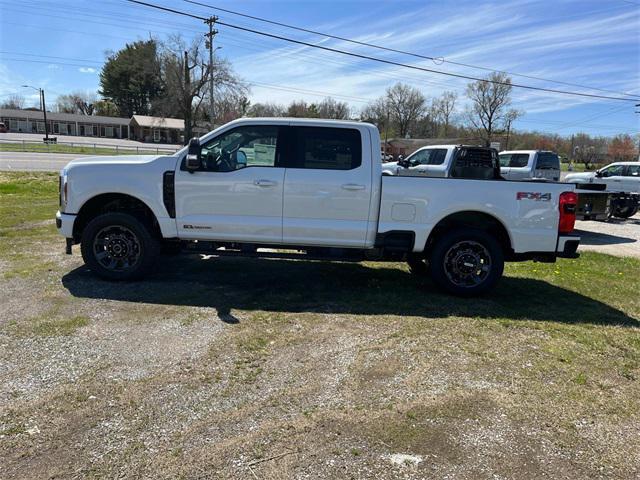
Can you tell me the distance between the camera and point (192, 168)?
226 inches

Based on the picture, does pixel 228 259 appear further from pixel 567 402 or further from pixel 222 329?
pixel 567 402

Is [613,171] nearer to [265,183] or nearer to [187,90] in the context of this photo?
[265,183]

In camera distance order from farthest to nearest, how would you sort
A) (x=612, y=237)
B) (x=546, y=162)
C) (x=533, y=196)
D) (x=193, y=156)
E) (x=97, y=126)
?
(x=97, y=126) < (x=546, y=162) < (x=612, y=237) < (x=533, y=196) < (x=193, y=156)

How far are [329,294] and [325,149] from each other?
179cm

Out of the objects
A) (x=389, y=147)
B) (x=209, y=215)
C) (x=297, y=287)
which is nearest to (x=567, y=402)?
(x=297, y=287)

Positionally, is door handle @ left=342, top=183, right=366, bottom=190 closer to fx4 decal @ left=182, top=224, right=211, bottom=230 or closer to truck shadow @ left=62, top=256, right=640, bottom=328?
truck shadow @ left=62, top=256, right=640, bottom=328

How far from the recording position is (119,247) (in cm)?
613

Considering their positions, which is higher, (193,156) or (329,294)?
(193,156)

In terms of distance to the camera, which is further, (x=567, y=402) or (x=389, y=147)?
(x=389, y=147)

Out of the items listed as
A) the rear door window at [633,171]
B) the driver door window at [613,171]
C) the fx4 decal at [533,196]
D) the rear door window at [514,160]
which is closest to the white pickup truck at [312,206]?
the fx4 decal at [533,196]

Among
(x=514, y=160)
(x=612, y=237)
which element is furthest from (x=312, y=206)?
(x=514, y=160)

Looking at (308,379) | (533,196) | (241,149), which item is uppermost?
(241,149)

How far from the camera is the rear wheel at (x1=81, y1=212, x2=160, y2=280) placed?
6012 millimetres

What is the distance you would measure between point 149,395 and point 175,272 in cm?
348
